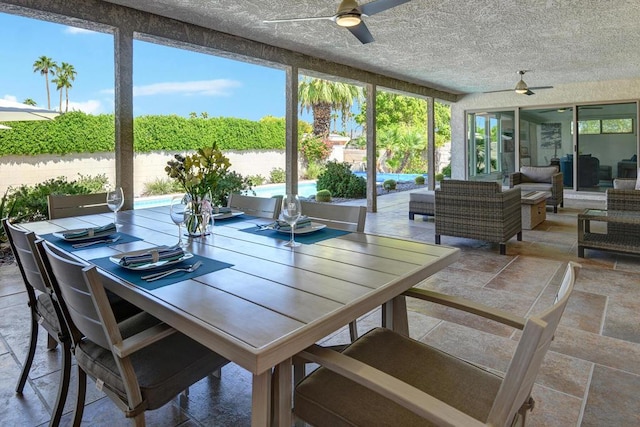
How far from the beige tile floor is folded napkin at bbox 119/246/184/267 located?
0.73 metres

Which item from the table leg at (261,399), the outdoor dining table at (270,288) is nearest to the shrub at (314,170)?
the outdoor dining table at (270,288)

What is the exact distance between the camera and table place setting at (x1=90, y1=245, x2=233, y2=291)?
1394 mm

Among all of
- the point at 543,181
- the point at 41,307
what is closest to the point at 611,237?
the point at 543,181

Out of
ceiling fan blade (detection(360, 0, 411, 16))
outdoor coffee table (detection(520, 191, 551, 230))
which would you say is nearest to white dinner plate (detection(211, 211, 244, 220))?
ceiling fan blade (detection(360, 0, 411, 16))

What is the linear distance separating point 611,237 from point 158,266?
464 cm

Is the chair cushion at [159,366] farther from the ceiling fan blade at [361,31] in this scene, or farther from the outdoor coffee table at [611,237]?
the outdoor coffee table at [611,237]

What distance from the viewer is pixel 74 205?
2.83m

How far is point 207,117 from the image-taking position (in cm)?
916

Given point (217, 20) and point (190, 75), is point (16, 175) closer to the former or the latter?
point (217, 20)

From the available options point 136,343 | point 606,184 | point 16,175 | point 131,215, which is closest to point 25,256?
point 136,343

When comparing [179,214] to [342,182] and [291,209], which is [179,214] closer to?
[291,209]

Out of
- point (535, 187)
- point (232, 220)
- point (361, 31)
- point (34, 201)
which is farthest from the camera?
point (535, 187)

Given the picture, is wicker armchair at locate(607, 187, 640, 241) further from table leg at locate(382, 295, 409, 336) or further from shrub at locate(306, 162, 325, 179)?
shrub at locate(306, 162, 325, 179)

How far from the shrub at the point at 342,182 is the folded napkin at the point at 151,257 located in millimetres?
8588
